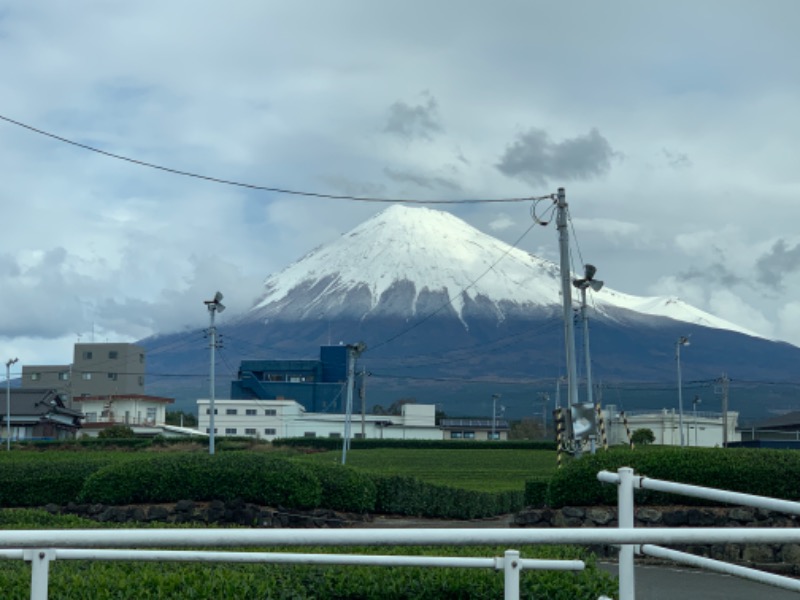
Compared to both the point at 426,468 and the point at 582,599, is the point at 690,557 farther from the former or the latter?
the point at 426,468

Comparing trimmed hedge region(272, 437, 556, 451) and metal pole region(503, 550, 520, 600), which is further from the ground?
metal pole region(503, 550, 520, 600)

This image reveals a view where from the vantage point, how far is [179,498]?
20.2 meters

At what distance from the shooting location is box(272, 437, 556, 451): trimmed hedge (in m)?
69.8

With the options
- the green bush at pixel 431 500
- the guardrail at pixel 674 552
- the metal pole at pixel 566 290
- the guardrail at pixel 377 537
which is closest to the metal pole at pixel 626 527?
the guardrail at pixel 674 552

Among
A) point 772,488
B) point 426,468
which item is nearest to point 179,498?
point 772,488

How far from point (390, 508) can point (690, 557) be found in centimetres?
2034

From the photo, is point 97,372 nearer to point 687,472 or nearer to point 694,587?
point 687,472

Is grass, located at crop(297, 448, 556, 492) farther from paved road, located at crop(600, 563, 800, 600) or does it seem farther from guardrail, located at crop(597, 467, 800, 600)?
guardrail, located at crop(597, 467, 800, 600)

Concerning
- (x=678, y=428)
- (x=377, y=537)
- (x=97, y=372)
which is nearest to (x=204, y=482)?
(x=377, y=537)

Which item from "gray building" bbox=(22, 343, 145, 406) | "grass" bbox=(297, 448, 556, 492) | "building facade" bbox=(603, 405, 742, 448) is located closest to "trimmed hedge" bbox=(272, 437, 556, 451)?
"grass" bbox=(297, 448, 556, 492)

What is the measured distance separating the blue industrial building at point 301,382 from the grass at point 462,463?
189 feet

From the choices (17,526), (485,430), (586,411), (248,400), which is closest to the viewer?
(17,526)

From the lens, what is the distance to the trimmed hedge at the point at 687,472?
14.8 m

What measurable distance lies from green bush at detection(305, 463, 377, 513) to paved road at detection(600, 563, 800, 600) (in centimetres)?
1040
